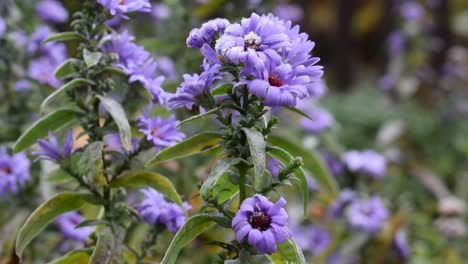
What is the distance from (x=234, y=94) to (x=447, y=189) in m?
2.65

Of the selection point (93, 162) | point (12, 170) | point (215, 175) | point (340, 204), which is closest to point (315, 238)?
point (340, 204)

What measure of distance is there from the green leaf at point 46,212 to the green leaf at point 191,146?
0.69 ft

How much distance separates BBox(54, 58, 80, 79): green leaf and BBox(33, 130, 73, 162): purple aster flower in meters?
0.12

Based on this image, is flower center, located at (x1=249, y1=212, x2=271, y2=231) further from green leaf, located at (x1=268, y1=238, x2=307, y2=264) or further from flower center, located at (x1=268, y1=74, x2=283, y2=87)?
flower center, located at (x1=268, y1=74, x2=283, y2=87)

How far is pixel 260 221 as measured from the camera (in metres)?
1.05

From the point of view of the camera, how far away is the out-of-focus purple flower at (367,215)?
228 centimetres

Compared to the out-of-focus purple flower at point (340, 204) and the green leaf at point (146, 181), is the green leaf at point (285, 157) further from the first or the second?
the out-of-focus purple flower at point (340, 204)

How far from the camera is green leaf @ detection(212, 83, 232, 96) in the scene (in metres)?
1.14

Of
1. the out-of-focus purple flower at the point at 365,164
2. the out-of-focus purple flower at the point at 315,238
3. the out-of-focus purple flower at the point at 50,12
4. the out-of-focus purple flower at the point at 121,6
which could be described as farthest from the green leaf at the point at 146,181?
the out-of-focus purple flower at the point at 365,164

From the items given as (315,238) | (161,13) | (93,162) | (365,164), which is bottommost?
(93,162)

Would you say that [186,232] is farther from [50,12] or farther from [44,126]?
[50,12]

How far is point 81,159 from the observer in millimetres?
1274

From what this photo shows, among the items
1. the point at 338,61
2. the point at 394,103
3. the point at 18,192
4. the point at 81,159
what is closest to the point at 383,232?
the point at 18,192

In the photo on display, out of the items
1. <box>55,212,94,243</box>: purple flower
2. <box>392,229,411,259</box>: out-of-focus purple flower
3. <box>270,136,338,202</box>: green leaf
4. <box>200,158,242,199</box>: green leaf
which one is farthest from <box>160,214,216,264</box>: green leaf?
<box>392,229,411,259</box>: out-of-focus purple flower
